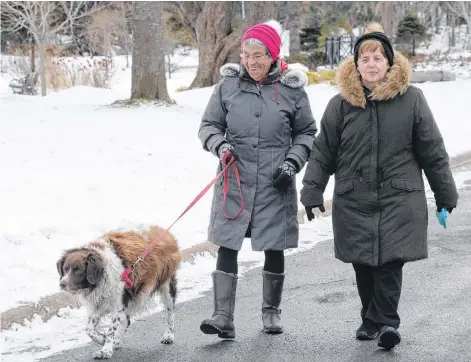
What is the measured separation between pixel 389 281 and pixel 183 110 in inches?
424

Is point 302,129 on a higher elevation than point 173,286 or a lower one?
higher

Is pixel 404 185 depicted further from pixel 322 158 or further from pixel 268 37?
pixel 268 37

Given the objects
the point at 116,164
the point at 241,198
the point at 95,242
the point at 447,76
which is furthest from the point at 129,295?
the point at 447,76

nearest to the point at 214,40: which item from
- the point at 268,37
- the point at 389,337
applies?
the point at 268,37

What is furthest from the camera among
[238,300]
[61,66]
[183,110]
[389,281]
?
[61,66]

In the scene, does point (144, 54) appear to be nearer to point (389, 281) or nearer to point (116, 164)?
point (116, 164)

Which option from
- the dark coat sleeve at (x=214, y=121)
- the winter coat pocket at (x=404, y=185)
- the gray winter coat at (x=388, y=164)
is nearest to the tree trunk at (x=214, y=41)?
the dark coat sleeve at (x=214, y=121)

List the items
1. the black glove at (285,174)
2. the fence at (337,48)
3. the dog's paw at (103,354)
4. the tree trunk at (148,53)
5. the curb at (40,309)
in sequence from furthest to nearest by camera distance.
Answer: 1. the fence at (337,48)
2. the tree trunk at (148,53)
3. the curb at (40,309)
4. the black glove at (285,174)
5. the dog's paw at (103,354)

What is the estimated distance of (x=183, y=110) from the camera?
15664 millimetres

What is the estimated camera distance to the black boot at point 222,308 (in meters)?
5.46

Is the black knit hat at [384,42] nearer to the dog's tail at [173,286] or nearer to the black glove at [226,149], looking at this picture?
the black glove at [226,149]

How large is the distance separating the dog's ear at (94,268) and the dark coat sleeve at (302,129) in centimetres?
134

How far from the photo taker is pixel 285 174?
544 cm

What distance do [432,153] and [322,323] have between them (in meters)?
1.52
